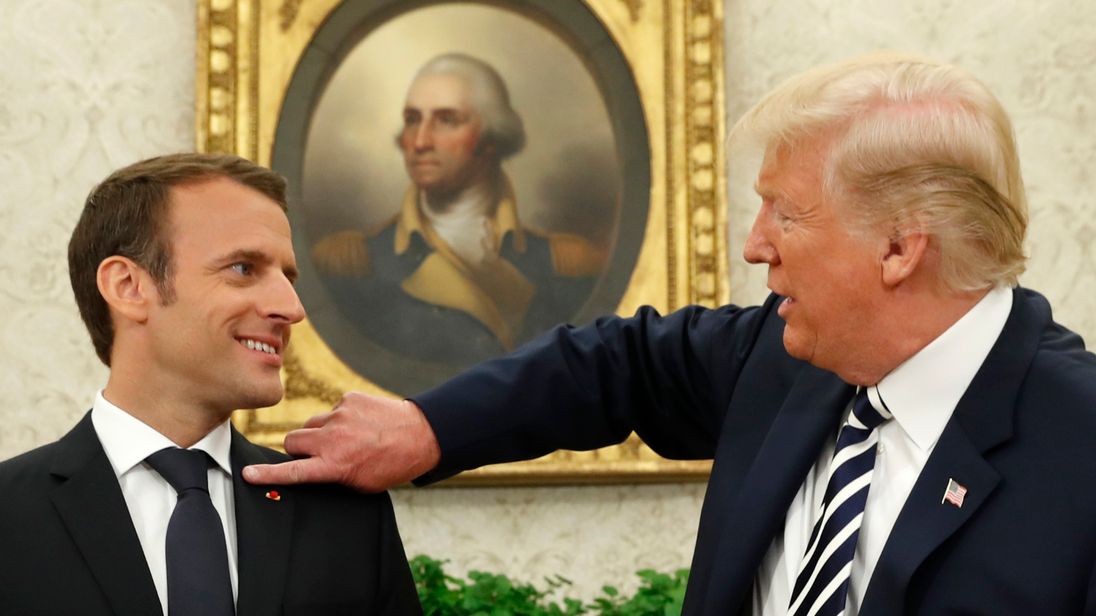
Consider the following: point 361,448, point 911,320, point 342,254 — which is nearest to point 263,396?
point 361,448

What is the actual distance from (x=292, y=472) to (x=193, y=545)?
259 mm

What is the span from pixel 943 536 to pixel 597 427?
88 centimetres

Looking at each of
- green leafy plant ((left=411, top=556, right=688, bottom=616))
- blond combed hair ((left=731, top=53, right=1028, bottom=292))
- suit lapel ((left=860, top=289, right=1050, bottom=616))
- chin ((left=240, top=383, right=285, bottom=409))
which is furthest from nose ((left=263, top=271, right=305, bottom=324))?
green leafy plant ((left=411, top=556, right=688, bottom=616))

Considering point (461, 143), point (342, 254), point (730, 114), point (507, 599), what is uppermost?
point (730, 114)

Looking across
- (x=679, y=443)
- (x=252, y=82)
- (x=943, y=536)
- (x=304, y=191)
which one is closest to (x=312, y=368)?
(x=304, y=191)

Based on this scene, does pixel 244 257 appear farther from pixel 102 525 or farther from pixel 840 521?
pixel 840 521

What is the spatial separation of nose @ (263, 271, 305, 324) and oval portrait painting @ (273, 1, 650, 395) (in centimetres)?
156

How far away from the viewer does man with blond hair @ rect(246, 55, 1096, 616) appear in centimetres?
183

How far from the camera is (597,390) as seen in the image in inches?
101

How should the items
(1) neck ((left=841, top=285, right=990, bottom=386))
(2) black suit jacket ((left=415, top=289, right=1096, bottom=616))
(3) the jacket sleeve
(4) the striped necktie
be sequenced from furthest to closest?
(3) the jacket sleeve → (1) neck ((left=841, top=285, right=990, bottom=386)) → (4) the striped necktie → (2) black suit jacket ((left=415, top=289, right=1096, bottom=616))

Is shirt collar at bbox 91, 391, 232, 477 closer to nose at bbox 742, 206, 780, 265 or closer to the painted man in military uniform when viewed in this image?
nose at bbox 742, 206, 780, 265

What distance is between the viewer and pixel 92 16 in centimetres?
395

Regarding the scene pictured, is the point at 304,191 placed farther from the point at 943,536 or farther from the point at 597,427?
the point at 943,536

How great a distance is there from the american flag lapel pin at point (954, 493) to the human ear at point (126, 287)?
1332mm
